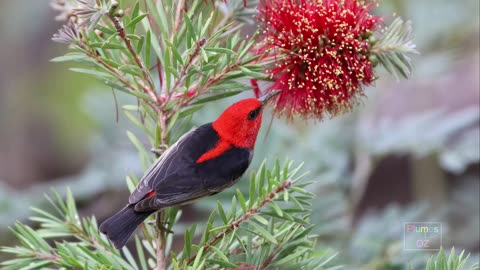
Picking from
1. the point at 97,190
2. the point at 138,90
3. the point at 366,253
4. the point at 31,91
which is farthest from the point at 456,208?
the point at 31,91

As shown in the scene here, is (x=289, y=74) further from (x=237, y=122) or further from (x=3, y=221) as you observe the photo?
(x=3, y=221)

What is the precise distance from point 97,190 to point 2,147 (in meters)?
1.55

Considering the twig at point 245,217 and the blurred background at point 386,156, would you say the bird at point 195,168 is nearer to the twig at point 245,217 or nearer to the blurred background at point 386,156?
the twig at point 245,217

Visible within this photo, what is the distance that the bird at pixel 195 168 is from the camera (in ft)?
2.75

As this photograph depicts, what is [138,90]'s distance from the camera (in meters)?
0.86

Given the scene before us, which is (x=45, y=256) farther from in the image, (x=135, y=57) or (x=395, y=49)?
(x=395, y=49)

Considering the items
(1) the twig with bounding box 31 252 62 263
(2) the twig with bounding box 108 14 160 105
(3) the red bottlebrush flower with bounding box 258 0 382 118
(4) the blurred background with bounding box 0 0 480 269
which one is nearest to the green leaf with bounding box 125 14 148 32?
(2) the twig with bounding box 108 14 160 105

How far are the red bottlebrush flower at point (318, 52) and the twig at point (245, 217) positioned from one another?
16 centimetres

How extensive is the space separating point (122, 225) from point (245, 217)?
17 centimetres

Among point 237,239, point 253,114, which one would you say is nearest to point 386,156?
point 253,114

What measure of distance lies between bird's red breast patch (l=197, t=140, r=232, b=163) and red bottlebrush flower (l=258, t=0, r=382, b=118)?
0.33 ft

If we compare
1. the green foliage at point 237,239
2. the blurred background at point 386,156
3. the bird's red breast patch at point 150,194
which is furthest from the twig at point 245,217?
the blurred background at point 386,156

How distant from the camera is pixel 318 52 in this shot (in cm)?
84

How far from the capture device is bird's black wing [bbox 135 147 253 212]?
0.84m
